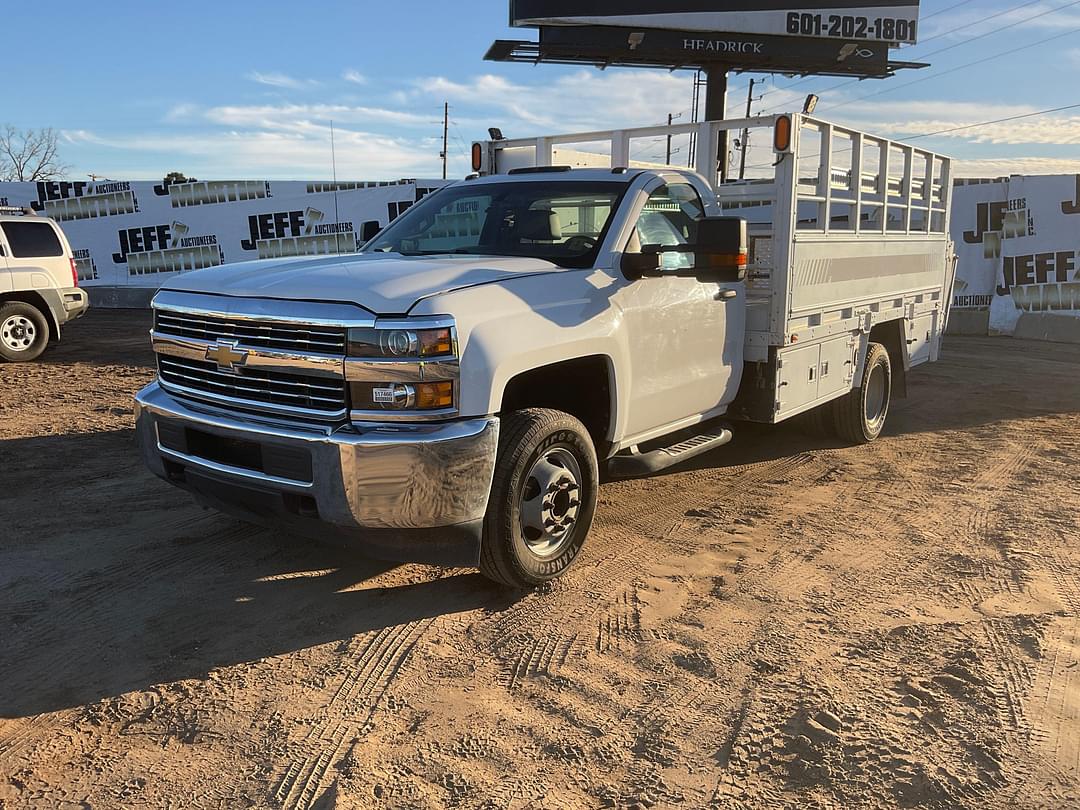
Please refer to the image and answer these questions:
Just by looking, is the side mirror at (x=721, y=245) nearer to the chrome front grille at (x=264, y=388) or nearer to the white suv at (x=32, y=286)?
the chrome front grille at (x=264, y=388)

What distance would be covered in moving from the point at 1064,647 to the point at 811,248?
3083 millimetres

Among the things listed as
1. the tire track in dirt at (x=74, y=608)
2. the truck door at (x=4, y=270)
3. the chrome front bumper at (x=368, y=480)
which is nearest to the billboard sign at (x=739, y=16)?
the truck door at (x=4, y=270)

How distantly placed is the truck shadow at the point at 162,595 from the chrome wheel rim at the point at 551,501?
1.15ft

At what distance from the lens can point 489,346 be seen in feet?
11.8

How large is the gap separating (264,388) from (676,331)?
227 centimetres

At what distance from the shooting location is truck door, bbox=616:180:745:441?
459cm

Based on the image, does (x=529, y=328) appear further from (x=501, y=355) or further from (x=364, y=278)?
(x=364, y=278)

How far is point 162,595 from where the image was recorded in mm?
4156

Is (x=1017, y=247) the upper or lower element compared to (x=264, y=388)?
upper

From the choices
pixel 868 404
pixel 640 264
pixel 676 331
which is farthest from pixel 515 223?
pixel 868 404

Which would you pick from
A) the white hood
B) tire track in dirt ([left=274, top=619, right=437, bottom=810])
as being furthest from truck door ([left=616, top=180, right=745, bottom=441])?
tire track in dirt ([left=274, top=619, right=437, bottom=810])

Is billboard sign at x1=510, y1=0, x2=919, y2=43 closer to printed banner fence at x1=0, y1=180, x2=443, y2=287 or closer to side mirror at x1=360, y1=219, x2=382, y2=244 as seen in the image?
printed banner fence at x1=0, y1=180, x2=443, y2=287

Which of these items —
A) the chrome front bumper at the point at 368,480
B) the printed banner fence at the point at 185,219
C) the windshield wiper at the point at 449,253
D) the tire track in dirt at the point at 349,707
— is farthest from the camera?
the printed banner fence at the point at 185,219

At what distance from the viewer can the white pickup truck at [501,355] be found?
3.50 meters
